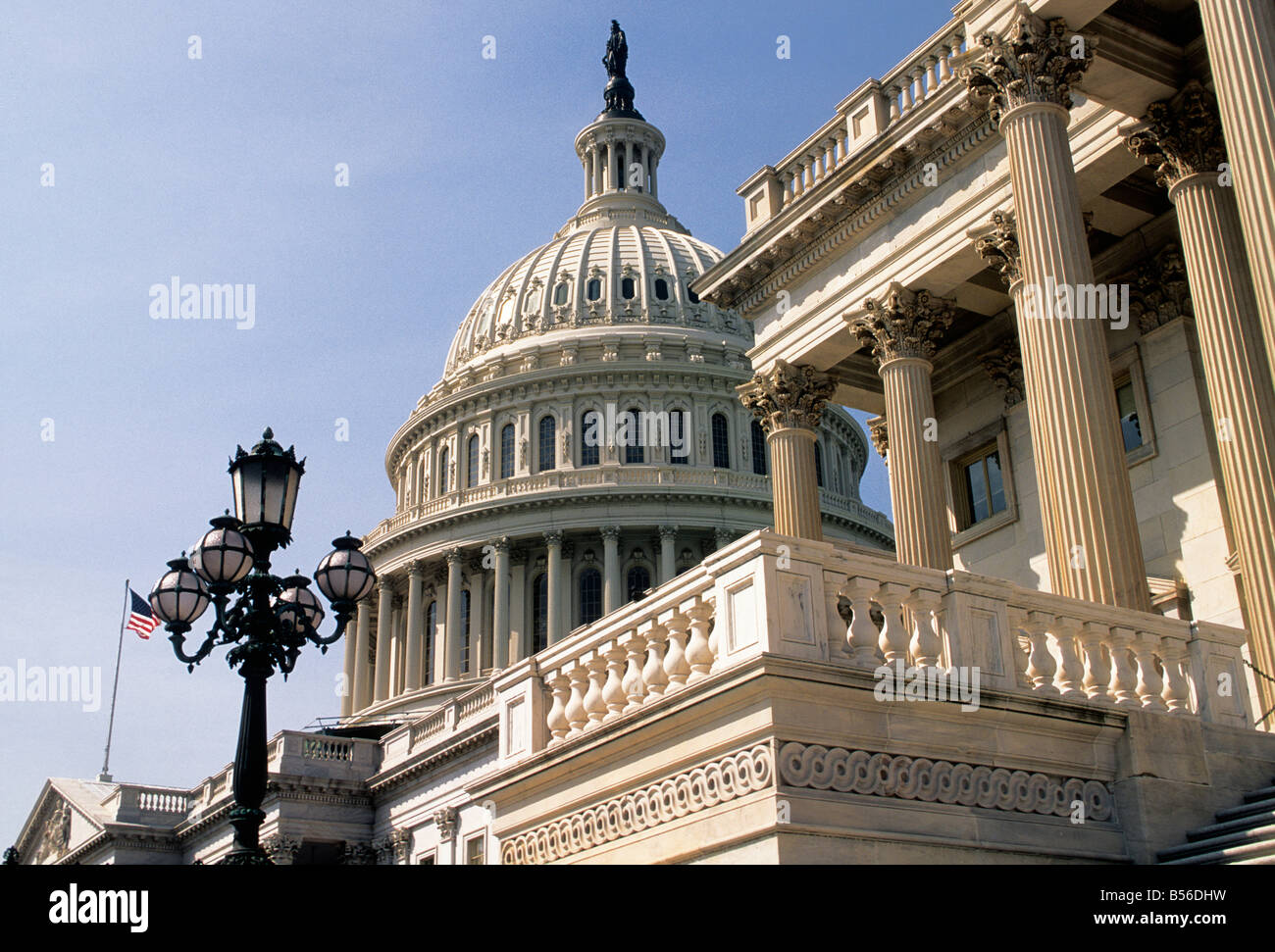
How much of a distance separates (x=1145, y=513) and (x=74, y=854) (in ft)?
192

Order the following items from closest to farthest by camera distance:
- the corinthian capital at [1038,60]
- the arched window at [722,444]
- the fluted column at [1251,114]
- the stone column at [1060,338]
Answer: the fluted column at [1251,114] → the stone column at [1060,338] → the corinthian capital at [1038,60] → the arched window at [722,444]

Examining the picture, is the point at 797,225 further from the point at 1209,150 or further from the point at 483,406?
the point at 483,406

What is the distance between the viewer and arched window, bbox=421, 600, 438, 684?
8188 cm

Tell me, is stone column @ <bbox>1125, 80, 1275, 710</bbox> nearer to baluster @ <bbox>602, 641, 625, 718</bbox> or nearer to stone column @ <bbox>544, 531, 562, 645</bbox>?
baluster @ <bbox>602, 641, 625, 718</bbox>

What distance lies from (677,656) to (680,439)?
245 ft

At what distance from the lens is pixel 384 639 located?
85625 millimetres

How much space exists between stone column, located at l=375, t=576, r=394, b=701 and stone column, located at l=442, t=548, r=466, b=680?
555cm

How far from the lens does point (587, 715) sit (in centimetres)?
1061

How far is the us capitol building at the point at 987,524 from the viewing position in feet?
29.2

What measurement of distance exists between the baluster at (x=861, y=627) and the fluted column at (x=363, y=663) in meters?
79.2

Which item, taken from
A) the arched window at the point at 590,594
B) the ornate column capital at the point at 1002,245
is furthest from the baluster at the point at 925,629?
the arched window at the point at 590,594

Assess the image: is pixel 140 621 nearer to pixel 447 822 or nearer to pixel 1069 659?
pixel 447 822

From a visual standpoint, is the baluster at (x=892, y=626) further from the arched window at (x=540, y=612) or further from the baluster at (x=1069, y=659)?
the arched window at (x=540, y=612)
